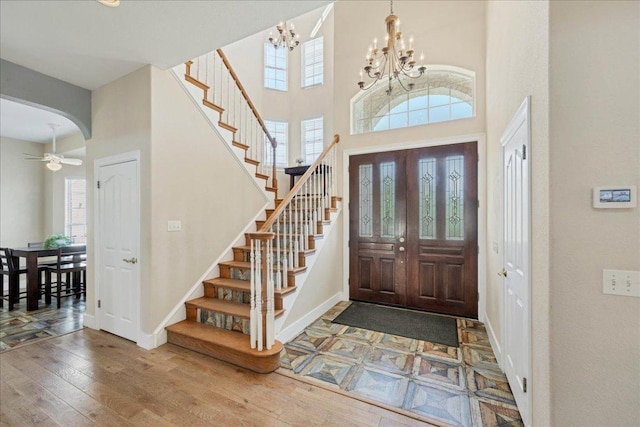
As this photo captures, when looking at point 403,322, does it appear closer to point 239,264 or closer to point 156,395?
point 239,264

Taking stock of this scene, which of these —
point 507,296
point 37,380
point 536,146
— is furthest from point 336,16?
point 37,380

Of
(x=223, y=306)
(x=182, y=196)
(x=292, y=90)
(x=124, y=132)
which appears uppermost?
(x=292, y=90)

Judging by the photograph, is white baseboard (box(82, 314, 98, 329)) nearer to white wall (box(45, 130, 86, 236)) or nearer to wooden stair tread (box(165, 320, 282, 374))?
wooden stair tread (box(165, 320, 282, 374))

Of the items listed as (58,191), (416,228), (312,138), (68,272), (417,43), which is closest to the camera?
(416,228)

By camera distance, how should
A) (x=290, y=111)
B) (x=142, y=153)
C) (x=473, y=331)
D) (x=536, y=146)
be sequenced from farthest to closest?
(x=290, y=111) < (x=473, y=331) < (x=142, y=153) < (x=536, y=146)

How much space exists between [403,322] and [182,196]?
3178 millimetres

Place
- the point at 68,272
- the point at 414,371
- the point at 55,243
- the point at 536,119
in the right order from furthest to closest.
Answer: the point at 55,243 → the point at 68,272 → the point at 414,371 → the point at 536,119

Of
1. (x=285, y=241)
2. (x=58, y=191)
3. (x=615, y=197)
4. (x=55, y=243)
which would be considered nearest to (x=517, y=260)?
(x=615, y=197)

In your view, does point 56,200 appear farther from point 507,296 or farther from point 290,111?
point 507,296

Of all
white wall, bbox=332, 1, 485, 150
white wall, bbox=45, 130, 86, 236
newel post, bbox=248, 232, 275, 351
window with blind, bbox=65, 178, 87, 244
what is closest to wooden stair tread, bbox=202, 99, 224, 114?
white wall, bbox=332, 1, 485, 150

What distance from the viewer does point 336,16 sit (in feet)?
15.7

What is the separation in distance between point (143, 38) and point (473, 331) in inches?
183

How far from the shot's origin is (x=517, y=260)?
6.66 ft

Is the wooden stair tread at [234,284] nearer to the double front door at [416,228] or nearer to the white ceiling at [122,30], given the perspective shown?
the double front door at [416,228]
